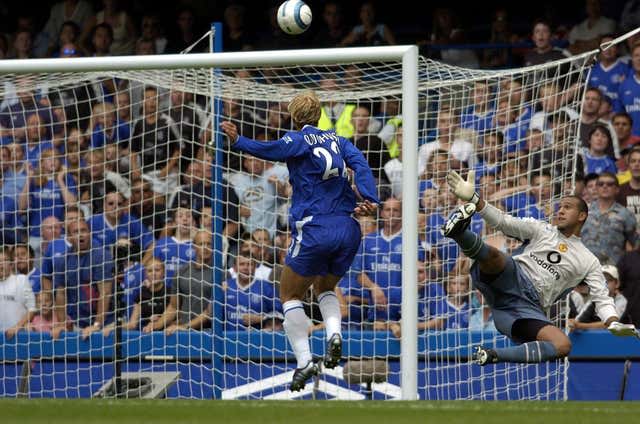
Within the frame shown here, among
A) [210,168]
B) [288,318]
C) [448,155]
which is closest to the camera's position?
[288,318]

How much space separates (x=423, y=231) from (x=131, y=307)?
2.59 m

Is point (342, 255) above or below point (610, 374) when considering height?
above

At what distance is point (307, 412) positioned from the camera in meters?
6.15

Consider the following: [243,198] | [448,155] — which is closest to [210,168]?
[243,198]

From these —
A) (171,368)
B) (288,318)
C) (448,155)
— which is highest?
(448,155)

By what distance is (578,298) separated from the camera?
10.4 meters

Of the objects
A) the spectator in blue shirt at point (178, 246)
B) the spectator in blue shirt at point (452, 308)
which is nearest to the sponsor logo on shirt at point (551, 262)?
the spectator in blue shirt at point (452, 308)

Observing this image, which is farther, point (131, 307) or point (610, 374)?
point (131, 307)

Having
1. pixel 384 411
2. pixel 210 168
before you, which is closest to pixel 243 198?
pixel 210 168

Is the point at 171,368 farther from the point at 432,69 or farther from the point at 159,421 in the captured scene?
the point at 159,421

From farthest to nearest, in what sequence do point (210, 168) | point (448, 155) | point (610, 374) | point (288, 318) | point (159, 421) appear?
1. point (210, 168)
2. point (448, 155)
3. point (610, 374)
4. point (288, 318)
5. point (159, 421)

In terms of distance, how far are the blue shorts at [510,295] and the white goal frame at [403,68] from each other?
72 centimetres

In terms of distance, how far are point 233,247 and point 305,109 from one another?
2916mm

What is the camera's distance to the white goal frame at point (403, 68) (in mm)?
7852
